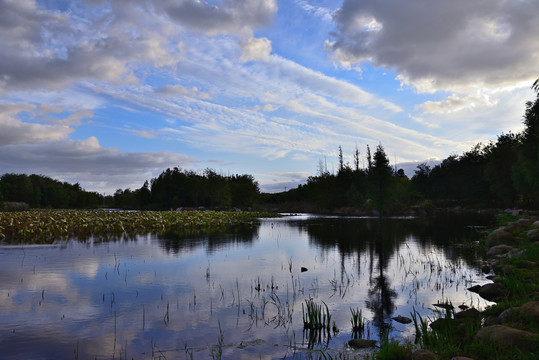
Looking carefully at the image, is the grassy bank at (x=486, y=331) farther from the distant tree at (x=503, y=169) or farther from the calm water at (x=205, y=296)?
the distant tree at (x=503, y=169)

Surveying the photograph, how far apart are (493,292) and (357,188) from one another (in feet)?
288

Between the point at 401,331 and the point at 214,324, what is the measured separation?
6201 mm

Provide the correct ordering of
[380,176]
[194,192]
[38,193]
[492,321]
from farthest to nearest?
[38,193] < [194,192] < [380,176] < [492,321]

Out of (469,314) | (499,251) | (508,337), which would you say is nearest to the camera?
(508,337)

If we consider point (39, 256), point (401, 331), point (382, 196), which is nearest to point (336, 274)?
point (401, 331)

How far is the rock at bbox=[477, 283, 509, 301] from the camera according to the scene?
47.2ft

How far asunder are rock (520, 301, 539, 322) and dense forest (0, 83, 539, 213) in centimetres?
3710

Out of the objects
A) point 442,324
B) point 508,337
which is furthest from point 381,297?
point 508,337

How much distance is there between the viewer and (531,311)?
986 centimetres

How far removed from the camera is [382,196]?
34906mm

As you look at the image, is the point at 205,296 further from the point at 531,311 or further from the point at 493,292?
the point at 493,292

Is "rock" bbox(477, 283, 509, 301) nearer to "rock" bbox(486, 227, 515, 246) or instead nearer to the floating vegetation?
"rock" bbox(486, 227, 515, 246)

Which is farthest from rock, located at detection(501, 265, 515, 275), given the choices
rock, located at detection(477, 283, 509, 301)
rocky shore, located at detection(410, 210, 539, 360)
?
rock, located at detection(477, 283, 509, 301)

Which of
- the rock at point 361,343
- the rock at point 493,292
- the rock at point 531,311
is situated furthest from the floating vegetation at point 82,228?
the rock at point 531,311
